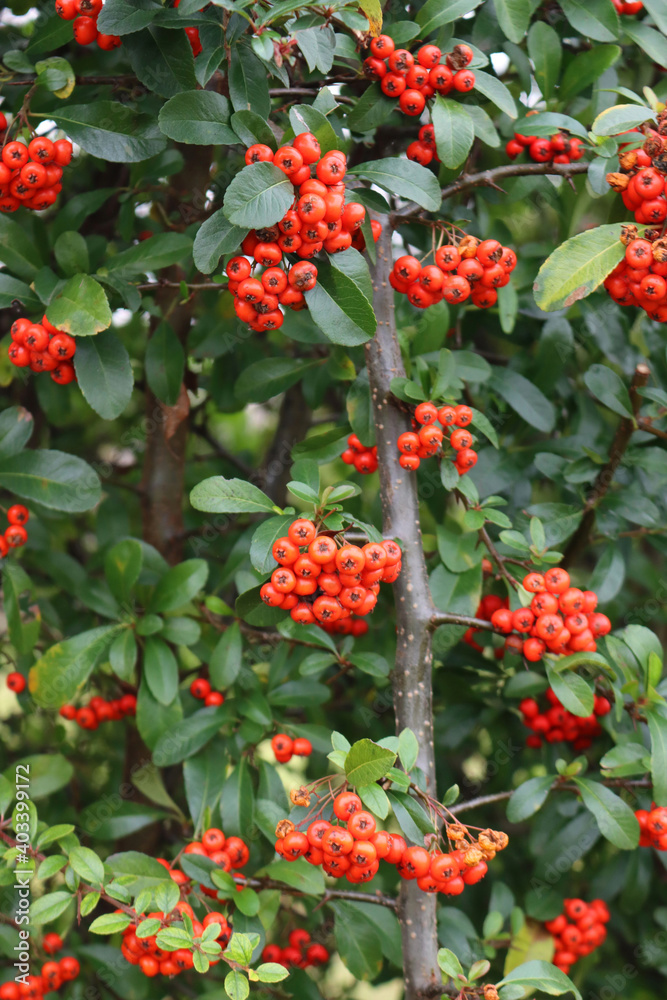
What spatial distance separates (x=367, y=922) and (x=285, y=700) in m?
0.61

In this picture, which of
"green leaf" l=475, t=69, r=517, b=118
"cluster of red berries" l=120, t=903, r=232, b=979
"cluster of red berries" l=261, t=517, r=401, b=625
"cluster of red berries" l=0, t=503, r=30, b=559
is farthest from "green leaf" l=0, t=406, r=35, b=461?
"green leaf" l=475, t=69, r=517, b=118

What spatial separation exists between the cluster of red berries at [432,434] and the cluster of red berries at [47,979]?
5.28 ft

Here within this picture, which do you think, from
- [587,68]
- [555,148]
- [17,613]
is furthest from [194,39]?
[17,613]

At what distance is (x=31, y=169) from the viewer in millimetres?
1799

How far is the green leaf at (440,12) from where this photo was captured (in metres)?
1.71

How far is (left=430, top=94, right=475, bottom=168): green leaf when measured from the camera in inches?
67.3

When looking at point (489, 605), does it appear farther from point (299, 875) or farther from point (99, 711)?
point (99, 711)

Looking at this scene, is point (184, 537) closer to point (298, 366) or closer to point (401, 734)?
point (298, 366)

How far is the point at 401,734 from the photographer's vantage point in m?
1.66

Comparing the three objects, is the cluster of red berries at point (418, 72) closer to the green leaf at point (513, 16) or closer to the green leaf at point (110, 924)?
the green leaf at point (513, 16)

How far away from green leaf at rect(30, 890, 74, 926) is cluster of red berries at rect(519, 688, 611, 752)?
54.7 inches

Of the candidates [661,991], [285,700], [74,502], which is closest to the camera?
[74,502]

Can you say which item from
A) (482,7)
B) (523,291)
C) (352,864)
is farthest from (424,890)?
(482,7)

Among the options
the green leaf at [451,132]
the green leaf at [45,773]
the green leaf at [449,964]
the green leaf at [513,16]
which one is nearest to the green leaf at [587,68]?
the green leaf at [513,16]
